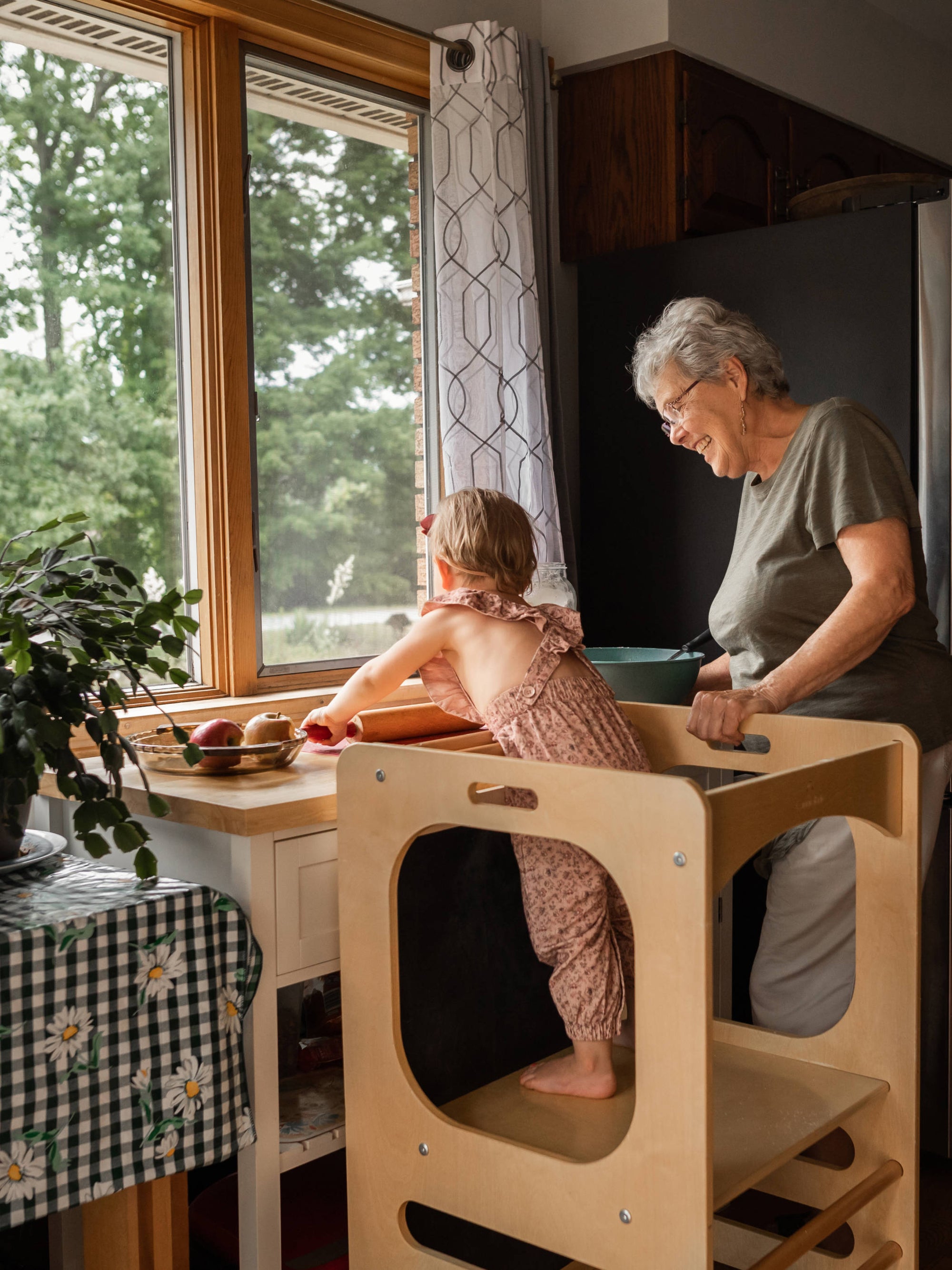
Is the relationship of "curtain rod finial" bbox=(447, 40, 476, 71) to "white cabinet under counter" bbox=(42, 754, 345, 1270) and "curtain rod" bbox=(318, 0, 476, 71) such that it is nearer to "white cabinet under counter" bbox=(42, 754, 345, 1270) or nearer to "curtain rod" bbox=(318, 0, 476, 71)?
"curtain rod" bbox=(318, 0, 476, 71)

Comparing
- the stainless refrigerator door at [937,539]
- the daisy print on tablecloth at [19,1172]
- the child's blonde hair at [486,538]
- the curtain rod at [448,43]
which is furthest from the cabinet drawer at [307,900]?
the curtain rod at [448,43]

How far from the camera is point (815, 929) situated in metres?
1.84

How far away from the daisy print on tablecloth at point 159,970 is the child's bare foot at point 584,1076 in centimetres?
47

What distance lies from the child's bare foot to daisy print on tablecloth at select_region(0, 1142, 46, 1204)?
1.95 ft

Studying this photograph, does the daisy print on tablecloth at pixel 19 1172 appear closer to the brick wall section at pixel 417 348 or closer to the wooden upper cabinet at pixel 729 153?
the brick wall section at pixel 417 348

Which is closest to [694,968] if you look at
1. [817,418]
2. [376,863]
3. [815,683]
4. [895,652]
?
[376,863]

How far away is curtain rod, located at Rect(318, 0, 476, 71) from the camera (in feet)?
7.85

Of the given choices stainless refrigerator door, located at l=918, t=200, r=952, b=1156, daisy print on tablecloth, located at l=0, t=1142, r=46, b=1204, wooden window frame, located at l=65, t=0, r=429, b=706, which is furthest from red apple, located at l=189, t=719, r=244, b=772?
stainless refrigerator door, located at l=918, t=200, r=952, b=1156

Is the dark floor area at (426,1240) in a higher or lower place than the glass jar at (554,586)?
lower

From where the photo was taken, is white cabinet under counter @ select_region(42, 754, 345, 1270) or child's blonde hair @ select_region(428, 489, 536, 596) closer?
white cabinet under counter @ select_region(42, 754, 345, 1270)

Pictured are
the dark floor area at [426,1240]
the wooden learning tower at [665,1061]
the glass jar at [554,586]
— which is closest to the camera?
the wooden learning tower at [665,1061]

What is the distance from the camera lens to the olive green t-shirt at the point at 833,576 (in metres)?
1.75

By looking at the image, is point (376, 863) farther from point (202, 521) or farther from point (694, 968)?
point (202, 521)

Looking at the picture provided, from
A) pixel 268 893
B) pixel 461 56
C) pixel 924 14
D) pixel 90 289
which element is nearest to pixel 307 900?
pixel 268 893
